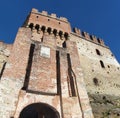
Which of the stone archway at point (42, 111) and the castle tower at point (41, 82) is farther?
the stone archway at point (42, 111)

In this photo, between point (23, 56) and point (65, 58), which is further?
point (65, 58)

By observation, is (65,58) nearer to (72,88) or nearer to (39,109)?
(72,88)

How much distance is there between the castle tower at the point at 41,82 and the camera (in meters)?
7.10

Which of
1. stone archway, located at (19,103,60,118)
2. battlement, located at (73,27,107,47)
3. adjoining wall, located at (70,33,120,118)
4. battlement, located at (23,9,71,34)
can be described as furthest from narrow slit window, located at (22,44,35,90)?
battlement, located at (73,27,107,47)

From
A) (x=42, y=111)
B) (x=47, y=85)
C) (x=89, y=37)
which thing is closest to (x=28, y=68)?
(x=47, y=85)

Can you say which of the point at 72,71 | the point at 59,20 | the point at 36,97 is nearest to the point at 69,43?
the point at 72,71

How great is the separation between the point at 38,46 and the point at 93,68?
7.14 metres

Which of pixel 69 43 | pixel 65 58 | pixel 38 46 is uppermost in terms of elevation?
pixel 69 43

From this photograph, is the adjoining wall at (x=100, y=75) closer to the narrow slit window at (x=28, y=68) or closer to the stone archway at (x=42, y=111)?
the stone archway at (x=42, y=111)

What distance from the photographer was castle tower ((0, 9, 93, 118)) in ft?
23.3

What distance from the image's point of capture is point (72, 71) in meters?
9.15

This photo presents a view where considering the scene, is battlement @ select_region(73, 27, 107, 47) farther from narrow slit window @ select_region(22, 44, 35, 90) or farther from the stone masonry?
narrow slit window @ select_region(22, 44, 35, 90)

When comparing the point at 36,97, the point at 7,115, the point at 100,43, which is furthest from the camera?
the point at 100,43

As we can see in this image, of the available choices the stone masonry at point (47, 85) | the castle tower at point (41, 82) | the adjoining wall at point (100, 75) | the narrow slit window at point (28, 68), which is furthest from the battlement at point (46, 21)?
the narrow slit window at point (28, 68)
